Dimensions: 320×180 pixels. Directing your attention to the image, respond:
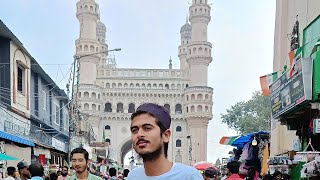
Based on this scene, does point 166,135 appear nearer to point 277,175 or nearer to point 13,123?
point 277,175

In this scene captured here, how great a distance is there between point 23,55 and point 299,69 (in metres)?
16.8

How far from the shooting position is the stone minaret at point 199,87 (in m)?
75.9

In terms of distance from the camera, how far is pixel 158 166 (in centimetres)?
251

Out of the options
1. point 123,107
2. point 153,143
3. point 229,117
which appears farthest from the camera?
point 123,107

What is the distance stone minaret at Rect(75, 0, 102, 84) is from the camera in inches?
2926

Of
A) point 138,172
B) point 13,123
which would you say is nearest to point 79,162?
point 138,172

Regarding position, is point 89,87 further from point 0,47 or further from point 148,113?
point 148,113

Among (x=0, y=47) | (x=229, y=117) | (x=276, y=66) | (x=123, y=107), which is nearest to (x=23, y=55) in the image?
(x=0, y=47)

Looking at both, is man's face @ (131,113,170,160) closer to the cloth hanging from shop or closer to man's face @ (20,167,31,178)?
man's face @ (20,167,31,178)

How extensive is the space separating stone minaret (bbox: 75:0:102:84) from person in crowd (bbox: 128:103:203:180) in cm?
7194

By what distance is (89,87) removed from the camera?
76.3 meters

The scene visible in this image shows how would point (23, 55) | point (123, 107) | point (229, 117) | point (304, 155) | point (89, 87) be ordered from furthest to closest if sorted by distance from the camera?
point (123, 107) < point (89, 87) < point (229, 117) < point (23, 55) < point (304, 155)

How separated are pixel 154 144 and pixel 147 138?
0.16 ft

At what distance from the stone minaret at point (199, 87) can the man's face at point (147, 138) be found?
7304 centimetres
